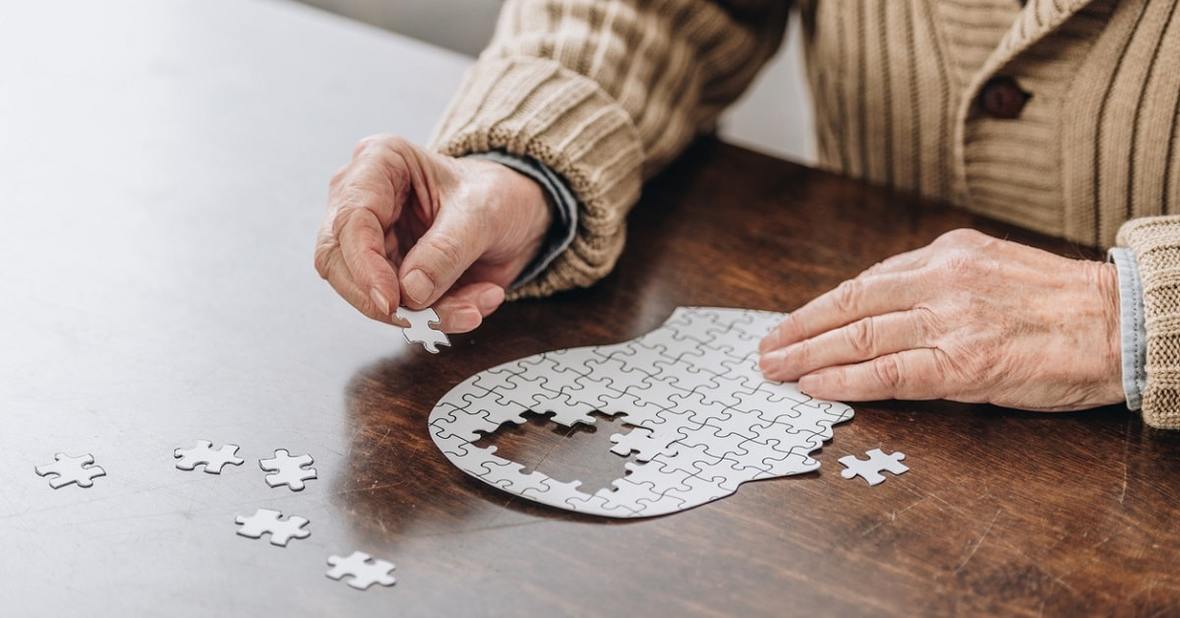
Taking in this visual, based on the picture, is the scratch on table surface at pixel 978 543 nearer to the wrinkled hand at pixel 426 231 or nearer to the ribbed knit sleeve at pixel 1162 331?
the ribbed knit sleeve at pixel 1162 331

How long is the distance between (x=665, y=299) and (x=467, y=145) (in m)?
0.29

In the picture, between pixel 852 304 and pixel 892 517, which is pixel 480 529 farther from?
pixel 852 304

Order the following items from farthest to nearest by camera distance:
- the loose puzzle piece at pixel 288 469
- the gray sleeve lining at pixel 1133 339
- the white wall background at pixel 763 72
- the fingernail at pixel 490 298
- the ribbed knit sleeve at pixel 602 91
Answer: the white wall background at pixel 763 72 < the ribbed knit sleeve at pixel 602 91 < the fingernail at pixel 490 298 < the gray sleeve lining at pixel 1133 339 < the loose puzzle piece at pixel 288 469

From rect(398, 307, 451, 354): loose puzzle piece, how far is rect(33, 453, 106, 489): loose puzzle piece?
32 centimetres

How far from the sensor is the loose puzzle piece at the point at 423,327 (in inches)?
48.7

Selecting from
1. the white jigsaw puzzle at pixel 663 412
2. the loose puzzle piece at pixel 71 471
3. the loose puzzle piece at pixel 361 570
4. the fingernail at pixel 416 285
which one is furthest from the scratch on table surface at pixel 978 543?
the loose puzzle piece at pixel 71 471

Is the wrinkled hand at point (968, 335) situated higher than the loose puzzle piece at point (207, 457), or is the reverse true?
the wrinkled hand at point (968, 335)

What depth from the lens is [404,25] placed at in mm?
3105

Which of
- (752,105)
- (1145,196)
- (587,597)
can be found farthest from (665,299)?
(752,105)

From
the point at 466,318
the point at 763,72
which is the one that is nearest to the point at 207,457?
the point at 466,318

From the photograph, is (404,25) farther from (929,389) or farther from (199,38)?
(929,389)

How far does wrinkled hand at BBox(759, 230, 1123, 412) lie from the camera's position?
1.19 metres

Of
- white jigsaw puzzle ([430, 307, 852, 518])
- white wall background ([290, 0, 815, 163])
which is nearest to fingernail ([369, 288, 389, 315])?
white jigsaw puzzle ([430, 307, 852, 518])

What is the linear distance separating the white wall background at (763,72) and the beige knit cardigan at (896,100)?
0.87 m
